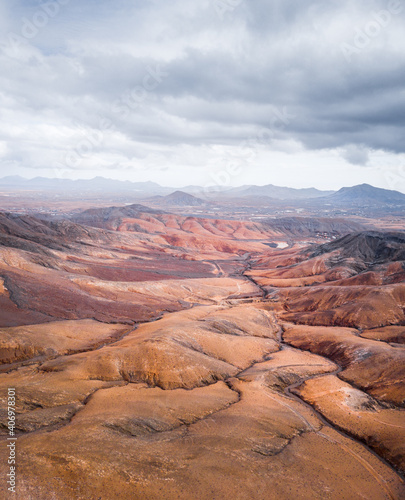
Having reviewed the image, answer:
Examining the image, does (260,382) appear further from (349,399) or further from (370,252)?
(370,252)

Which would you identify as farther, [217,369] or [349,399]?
[217,369]

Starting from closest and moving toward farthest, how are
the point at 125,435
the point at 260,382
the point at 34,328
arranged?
the point at 125,435 < the point at 260,382 < the point at 34,328

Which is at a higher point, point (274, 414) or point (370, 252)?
point (370, 252)

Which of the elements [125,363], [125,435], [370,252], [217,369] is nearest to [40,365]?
[125,363]

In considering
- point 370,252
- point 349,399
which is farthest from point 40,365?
point 370,252

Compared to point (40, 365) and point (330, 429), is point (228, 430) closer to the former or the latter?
point (330, 429)

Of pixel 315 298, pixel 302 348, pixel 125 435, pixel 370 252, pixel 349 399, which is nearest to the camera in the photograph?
pixel 125 435
